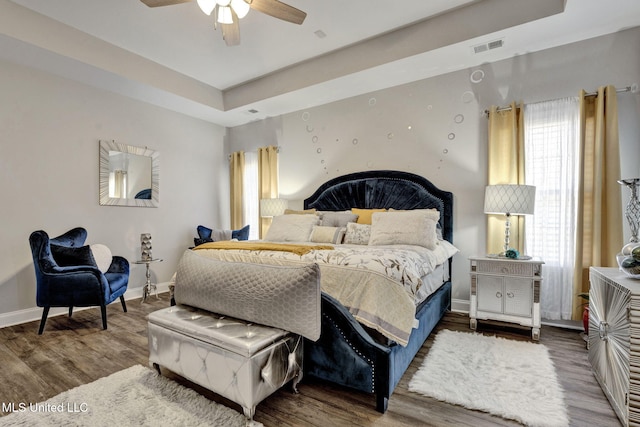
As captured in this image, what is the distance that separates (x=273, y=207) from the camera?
4.57 metres

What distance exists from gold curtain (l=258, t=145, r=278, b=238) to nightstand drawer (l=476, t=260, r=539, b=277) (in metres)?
3.14

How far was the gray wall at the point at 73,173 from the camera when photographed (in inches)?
124

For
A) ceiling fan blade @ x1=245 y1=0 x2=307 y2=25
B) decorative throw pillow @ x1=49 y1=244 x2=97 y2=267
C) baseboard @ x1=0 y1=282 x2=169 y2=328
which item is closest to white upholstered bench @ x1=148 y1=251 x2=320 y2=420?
decorative throw pillow @ x1=49 y1=244 x2=97 y2=267

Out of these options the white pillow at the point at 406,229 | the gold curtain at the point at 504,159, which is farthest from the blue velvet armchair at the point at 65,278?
the gold curtain at the point at 504,159

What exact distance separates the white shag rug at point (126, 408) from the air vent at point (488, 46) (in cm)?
358

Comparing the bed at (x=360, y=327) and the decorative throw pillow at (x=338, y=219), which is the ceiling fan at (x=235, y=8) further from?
the decorative throw pillow at (x=338, y=219)

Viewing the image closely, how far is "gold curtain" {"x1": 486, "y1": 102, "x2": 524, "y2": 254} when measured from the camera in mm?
3084

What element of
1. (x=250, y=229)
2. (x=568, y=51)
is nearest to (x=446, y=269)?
(x=568, y=51)

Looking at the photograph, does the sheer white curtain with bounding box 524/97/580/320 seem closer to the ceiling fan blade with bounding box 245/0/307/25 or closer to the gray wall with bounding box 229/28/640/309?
the gray wall with bounding box 229/28/640/309

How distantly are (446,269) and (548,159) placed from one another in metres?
1.45

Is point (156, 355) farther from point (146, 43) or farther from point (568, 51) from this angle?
point (568, 51)

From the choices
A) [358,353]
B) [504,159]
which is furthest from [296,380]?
[504,159]

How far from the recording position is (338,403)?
5.74ft

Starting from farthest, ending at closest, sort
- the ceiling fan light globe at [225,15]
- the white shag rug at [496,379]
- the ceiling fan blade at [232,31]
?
the ceiling fan blade at [232,31]
the ceiling fan light globe at [225,15]
the white shag rug at [496,379]
